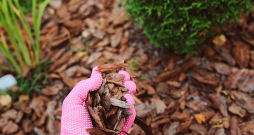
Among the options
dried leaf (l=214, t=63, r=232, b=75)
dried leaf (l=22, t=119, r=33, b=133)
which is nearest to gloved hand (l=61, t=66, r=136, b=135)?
dried leaf (l=22, t=119, r=33, b=133)

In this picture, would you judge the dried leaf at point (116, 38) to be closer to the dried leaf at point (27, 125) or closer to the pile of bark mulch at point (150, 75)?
the pile of bark mulch at point (150, 75)

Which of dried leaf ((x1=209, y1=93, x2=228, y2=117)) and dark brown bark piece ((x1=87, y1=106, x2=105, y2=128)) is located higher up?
dark brown bark piece ((x1=87, y1=106, x2=105, y2=128))

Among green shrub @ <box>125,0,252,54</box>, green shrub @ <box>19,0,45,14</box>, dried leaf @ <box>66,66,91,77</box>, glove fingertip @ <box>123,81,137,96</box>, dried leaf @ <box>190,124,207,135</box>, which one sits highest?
green shrub @ <box>19,0,45,14</box>

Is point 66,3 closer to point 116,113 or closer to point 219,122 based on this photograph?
point 116,113

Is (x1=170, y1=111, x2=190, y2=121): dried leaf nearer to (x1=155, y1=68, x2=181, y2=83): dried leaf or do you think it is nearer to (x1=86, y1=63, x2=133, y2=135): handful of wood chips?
(x1=155, y1=68, x2=181, y2=83): dried leaf

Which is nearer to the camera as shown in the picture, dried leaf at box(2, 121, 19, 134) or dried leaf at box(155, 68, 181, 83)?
dried leaf at box(2, 121, 19, 134)

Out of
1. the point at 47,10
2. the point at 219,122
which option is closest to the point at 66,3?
the point at 47,10
